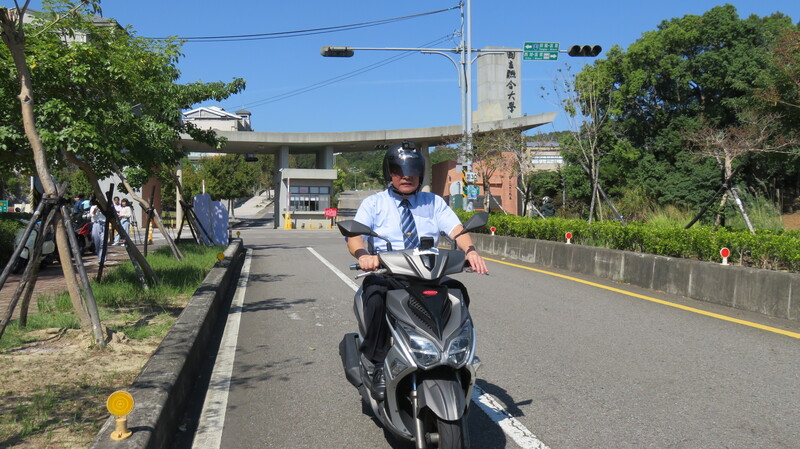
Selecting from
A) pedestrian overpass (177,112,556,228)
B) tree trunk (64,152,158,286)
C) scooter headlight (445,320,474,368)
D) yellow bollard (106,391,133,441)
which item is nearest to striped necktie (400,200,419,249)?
scooter headlight (445,320,474,368)

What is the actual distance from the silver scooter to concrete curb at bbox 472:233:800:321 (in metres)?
6.19

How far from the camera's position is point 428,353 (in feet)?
11.6

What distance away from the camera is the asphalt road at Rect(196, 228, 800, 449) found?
14.4ft

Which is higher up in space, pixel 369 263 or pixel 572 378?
pixel 369 263

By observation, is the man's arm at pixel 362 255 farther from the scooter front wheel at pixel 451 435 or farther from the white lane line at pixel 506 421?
the white lane line at pixel 506 421

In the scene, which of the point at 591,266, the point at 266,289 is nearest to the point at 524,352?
the point at 266,289

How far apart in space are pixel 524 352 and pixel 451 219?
8.15ft

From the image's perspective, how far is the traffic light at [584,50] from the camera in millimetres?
19172

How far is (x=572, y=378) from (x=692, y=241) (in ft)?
21.2

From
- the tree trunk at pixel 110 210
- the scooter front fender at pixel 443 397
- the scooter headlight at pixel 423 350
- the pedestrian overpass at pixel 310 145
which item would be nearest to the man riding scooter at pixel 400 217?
the scooter headlight at pixel 423 350

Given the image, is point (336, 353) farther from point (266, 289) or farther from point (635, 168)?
point (635, 168)

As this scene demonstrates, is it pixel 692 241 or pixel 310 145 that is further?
pixel 310 145

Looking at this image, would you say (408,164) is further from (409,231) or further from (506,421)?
(506,421)

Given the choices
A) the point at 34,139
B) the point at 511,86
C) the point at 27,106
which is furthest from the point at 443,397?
the point at 511,86
